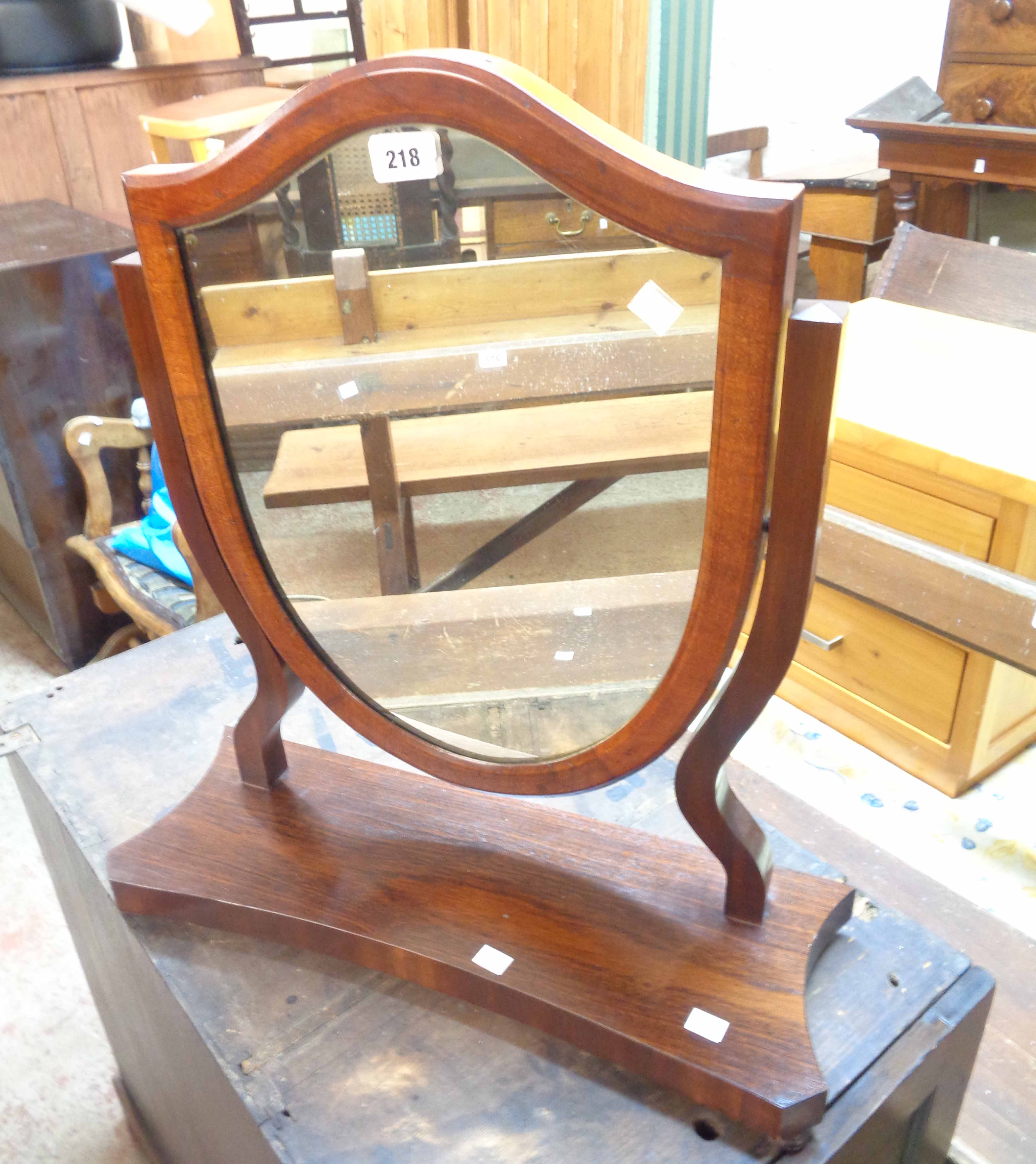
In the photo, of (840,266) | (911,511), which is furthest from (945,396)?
(840,266)

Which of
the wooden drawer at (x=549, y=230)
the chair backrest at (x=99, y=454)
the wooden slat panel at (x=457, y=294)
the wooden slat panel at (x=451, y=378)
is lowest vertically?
the chair backrest at (x=99, y=454)

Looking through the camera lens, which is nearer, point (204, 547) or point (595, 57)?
point (204, 547)

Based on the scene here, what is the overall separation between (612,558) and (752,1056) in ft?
0.97

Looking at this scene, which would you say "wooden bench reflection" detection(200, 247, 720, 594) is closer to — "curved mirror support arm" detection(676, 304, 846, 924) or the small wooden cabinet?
"curved mirror support arm" detection(676, 304, 846, 924)

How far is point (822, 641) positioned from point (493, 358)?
0.87m

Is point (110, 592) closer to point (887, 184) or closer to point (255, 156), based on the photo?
point (255, 156)

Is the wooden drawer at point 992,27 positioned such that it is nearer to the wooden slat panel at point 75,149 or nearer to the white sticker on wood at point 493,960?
the wooden slat panel at point 75,149

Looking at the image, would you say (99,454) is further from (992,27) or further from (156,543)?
(992,27)

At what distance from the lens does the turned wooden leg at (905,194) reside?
75.4 inches

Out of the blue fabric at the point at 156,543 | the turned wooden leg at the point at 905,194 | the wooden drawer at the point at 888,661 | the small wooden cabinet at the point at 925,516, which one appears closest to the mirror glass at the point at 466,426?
the small wooden cabinet at the point at 925,516

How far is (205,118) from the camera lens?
1.67 m

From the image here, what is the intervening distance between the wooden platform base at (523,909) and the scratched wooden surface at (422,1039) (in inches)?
0.8

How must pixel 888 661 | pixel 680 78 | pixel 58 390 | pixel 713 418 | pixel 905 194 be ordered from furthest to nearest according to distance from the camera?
pixel 680 78, pixel 905 194, pixel 58 390, pixel 888 661, pixel 713 418

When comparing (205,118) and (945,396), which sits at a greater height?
(205,118)
